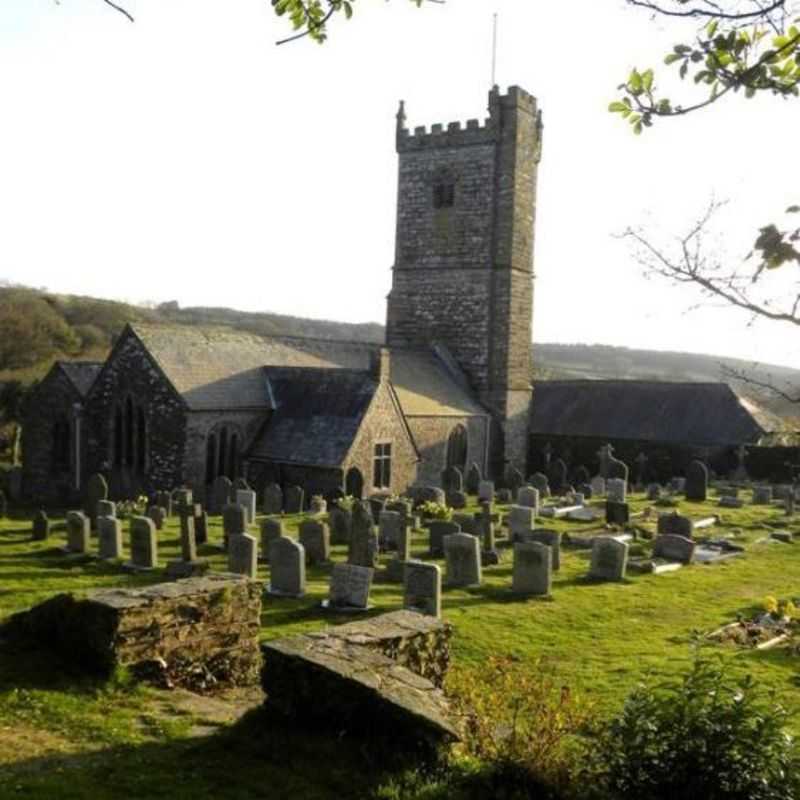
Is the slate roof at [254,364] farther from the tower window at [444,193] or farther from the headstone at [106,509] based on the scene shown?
the headstone at [106,509]

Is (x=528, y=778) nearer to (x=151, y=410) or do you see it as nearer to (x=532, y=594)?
(x=532, y=594)

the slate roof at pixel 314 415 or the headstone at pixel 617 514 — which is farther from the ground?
the slate roof at pixel 314 415

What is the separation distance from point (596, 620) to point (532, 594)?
1.58 metres

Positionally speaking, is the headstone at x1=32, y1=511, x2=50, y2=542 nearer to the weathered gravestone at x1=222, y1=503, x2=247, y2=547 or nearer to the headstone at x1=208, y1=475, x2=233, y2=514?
the weathered gravestone at x1=222, y1=503, x2=247, y2=547

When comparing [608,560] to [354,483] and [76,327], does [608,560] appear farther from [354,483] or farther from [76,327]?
[76,327]

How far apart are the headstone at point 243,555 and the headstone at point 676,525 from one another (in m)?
10.4

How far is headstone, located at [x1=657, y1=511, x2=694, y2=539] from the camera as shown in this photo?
65.8 ft

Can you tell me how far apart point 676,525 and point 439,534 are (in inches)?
244

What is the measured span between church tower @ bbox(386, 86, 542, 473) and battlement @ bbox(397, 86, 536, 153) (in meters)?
0.04

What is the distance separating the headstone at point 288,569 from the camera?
543 inches

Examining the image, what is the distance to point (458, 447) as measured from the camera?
32531 millimetres

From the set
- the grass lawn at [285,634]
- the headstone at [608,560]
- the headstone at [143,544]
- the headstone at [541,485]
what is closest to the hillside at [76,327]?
the headstone at [608,560]

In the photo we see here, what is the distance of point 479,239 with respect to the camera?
35.0 metres

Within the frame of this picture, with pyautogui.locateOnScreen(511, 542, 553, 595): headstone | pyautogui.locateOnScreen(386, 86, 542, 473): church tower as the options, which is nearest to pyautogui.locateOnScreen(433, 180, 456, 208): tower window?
pyautogui.locateOnScreen(386, 86, 542, 473): church tower
